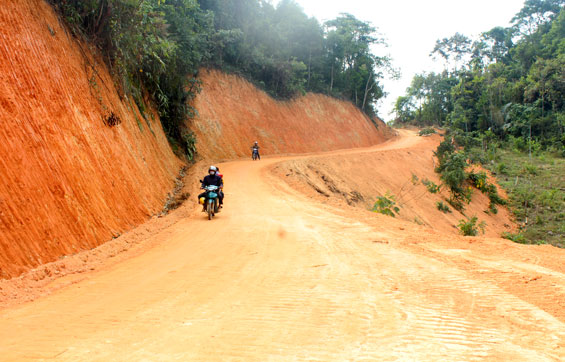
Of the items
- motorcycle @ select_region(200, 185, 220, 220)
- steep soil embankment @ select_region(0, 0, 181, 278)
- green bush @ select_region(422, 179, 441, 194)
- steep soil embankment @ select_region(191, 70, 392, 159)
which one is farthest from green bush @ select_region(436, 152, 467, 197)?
steep soil embankment @ select_region(0, 0, 181, 278)

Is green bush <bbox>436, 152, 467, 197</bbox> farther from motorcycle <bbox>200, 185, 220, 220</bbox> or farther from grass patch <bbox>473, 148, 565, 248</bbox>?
motorcycle <bbox>200, 185, 220, 220</bbox>

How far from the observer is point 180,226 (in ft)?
30.0

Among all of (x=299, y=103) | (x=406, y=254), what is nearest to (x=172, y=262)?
(x=406, y=254)

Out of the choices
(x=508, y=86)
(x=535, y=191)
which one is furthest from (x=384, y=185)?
(x=508, y=86)

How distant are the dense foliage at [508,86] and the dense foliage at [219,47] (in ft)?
41.0

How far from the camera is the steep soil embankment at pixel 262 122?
2683 cm

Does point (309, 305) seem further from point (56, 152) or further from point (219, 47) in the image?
point (219, 47)

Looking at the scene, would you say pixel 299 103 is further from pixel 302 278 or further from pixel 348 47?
pixel 302 278

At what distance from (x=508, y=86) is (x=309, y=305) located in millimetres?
51790

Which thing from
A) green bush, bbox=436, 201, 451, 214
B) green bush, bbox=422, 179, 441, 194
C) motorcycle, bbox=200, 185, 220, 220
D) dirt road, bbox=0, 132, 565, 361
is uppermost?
motorcycle, bbox=200, 185, 220, 220

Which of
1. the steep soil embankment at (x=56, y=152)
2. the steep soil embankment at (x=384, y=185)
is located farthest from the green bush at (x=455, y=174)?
the steep soil embankment at (x=56, y=152)

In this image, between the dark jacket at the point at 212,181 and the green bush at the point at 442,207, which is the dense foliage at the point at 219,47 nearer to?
the dark jacket at the point at 212,181

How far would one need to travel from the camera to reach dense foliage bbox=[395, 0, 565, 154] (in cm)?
3853

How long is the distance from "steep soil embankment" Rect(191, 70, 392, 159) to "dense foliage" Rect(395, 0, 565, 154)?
15.5 m
